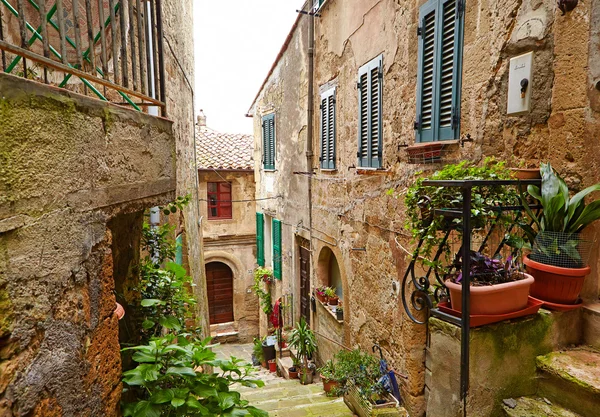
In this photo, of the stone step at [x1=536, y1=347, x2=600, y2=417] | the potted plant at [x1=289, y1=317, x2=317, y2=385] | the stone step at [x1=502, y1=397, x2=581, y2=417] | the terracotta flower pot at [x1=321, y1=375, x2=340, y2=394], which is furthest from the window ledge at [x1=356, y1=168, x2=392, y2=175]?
the potted plant at [x1=289, y1=317, x2=317, y2=385]

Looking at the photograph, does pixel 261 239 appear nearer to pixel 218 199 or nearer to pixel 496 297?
pixel 218 199

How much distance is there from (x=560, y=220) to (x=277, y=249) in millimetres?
9026

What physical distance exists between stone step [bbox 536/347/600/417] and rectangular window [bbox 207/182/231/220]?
505 inches

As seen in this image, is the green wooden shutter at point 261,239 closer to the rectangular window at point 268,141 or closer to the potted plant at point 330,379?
the rectangular window at point 268,141

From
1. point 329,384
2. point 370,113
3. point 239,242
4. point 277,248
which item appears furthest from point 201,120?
point 329,384

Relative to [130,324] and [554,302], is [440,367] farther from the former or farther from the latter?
[130,324]

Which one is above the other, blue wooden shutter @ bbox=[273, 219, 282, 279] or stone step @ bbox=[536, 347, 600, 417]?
stone step @ bbox=[536, 347, 600, 417]

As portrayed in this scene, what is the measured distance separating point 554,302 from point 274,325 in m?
9.43

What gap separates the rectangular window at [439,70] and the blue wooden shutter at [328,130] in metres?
2.81

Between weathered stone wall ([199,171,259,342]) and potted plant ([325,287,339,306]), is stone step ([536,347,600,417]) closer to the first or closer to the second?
potted plant ([325,287,339,306])

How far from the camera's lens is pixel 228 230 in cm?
1485

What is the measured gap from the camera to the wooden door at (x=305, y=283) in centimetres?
881

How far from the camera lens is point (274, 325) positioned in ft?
36.2

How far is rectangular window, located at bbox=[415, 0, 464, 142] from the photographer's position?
12.0 ft
